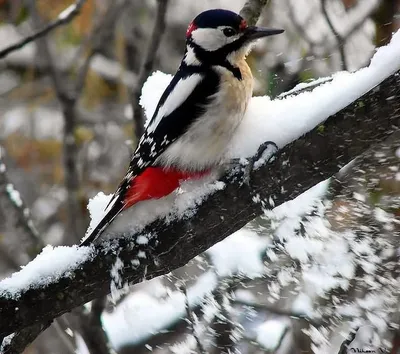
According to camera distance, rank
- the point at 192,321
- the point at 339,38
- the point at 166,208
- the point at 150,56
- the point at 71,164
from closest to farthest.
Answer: the point at 166,208 → the point at 192,321 → the point at 339,38 → the point at 150,56 → the point at 71,164

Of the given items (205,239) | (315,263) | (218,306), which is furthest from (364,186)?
(218,306)

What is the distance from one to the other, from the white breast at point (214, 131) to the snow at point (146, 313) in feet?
1.13

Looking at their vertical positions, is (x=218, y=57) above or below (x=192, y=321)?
above

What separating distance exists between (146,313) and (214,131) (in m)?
0.72

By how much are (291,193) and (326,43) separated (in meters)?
1.12

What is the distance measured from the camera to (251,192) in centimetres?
171

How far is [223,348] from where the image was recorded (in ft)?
7.18

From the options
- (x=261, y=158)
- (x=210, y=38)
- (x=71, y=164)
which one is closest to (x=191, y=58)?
(x=210, y=38)

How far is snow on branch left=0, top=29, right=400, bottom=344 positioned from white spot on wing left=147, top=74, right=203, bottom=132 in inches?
11.2

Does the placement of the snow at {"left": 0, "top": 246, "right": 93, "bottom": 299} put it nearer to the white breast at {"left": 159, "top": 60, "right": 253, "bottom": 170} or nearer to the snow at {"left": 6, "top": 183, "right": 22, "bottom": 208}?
the white breast at {"left": 159, "top": 60, "right": 253, "bottom": 170}

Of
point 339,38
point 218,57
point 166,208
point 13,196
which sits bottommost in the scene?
point 13,196

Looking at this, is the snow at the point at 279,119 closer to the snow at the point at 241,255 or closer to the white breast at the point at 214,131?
the white breast at the point at 214,131

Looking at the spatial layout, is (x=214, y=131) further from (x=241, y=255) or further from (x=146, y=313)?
(x=146, y=313)

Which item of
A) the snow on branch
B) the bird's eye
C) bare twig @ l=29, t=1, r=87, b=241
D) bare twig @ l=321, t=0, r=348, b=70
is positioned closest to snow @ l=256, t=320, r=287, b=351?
the snow on branch
